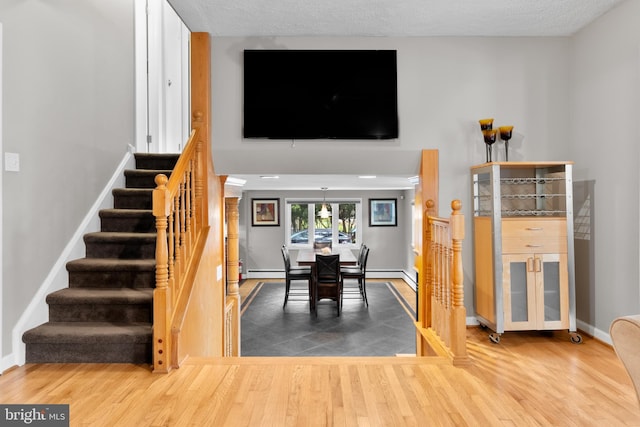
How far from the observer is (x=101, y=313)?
9.12 feet

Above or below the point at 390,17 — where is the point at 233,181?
below

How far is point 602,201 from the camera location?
3.21m

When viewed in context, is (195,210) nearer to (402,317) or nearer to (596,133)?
(596,133)

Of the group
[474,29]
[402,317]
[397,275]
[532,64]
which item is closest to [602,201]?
[532,64]

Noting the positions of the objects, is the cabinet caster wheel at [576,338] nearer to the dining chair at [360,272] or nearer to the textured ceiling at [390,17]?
the textured ceiling at [390,17]

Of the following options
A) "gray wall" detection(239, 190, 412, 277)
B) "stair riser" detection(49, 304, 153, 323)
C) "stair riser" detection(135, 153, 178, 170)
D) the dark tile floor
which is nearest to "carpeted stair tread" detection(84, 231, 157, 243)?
"stair riser" detection(49, 304, 153, 323)

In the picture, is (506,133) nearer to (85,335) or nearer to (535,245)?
(535,245)

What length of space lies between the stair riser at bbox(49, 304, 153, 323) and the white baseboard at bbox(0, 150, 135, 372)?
0.09 m

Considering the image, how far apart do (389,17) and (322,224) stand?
300 inches

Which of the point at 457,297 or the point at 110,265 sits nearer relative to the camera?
the point at 457,297

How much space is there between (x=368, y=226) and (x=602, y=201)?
7248 millimetres

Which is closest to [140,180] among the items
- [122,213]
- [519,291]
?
[122,213]

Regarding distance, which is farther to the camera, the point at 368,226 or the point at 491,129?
the point at 368,226

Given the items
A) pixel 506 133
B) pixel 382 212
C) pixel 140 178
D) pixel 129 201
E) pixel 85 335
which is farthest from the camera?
pixel 382 212
